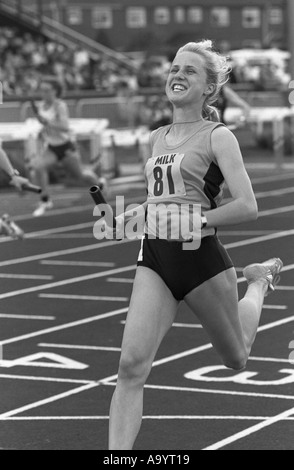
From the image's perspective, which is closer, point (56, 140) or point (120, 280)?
point (120, 280)

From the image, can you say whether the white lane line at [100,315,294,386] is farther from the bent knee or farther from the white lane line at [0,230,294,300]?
the bent knee

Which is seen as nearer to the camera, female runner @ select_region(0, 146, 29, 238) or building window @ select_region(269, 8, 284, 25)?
female runner @ select_region(0, 146, 29, 238)

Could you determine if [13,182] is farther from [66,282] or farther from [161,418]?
[66,282]

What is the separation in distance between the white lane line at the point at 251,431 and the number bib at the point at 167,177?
1487 millimetres

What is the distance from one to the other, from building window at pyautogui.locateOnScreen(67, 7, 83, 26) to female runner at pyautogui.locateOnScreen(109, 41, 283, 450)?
8274 centimetres

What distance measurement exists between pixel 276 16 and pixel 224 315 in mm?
90046

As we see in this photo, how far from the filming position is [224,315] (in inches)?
237

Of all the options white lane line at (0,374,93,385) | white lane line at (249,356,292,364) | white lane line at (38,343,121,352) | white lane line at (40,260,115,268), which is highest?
white lane line at (0,374,93,385)

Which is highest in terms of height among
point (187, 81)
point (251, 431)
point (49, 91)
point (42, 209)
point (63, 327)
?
point (187, 81)

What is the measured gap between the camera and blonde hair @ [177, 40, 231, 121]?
6.14m

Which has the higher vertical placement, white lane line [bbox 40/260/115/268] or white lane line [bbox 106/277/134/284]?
white lane line [bbox 106/277/134/284]

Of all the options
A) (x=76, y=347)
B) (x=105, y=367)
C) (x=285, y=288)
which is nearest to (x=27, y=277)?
(x=285, y=288)

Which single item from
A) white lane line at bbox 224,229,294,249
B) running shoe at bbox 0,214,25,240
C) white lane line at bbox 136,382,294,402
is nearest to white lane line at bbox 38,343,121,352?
running shoe at bbox 0,214,25,240

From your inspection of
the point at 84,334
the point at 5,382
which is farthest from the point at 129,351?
the point at 84,334
